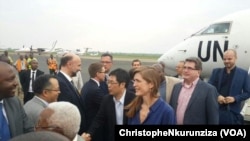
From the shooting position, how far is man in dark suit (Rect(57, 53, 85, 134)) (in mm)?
5402

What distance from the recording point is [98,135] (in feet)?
17.1

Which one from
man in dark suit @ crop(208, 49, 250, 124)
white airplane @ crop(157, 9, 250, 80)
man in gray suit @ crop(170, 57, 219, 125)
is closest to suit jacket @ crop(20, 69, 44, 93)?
white airplane @ crop(157, 9, 250, 80)

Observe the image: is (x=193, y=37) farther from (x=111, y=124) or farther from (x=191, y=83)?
(x=111, y=124)

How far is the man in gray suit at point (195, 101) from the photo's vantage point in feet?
17.5

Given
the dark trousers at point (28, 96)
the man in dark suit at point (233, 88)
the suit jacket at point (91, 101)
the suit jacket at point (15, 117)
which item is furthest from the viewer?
the dark trousers at point (28, 96)

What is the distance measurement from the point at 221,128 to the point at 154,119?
2.24 ft

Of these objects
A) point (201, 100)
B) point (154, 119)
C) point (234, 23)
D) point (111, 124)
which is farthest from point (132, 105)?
point (234, 23)

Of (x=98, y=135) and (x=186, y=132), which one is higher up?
(x=186, y=132)

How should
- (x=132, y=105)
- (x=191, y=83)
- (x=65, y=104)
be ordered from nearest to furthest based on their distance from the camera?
(x=65, y=104) < (x=132, y=105) < (x=191, y=83)

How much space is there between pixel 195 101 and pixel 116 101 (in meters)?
1.09

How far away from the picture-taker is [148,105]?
4.26 meters

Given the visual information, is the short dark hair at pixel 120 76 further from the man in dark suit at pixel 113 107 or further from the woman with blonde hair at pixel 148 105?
the woman with blonde hair at pixel 148 105

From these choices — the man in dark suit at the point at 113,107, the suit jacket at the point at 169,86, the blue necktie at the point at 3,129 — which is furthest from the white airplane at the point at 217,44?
the blue necktie at the point at 3,129

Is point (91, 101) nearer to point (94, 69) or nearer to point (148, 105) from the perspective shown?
point (94, 69)
